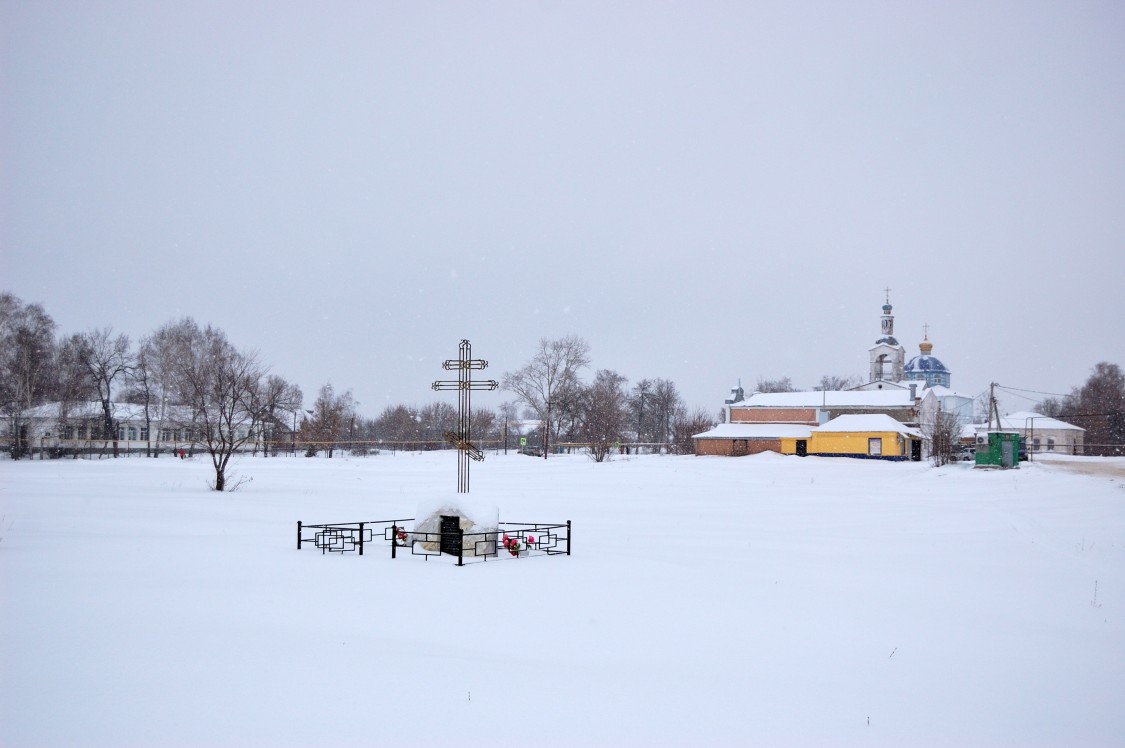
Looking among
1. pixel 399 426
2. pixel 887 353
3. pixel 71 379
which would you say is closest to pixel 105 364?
pixel 71 379

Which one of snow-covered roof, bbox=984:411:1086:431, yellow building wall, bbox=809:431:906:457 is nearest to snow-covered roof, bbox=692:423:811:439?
yellow building wall, bbox=809:431:906:457

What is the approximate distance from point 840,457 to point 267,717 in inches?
2386

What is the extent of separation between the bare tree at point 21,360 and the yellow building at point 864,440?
58.3 meters

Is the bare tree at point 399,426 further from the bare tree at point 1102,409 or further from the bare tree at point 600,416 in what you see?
the bare tree at point 1102,409

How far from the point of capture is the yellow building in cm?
6009

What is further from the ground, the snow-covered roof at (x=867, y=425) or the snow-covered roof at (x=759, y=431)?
the snow-covered roof at (x=867, y=425)

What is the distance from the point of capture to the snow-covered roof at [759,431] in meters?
66.0

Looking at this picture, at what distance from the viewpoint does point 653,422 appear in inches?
4151

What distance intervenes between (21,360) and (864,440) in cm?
6301

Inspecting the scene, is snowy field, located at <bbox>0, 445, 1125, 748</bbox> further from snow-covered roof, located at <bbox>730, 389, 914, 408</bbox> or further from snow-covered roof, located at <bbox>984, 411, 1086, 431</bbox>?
snow-covered roof, located at <bbox>984, 411, 1086, 431</bbox>

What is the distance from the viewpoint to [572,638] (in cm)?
947

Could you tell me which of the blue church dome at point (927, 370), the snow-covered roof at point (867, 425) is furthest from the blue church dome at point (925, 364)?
the snow-covered roof at point (867, 425)

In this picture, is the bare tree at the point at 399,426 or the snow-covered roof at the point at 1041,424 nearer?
the snow-covered roof at the point at 1041,424

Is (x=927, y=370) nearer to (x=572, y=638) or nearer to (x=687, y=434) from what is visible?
(x=687, y=434)
